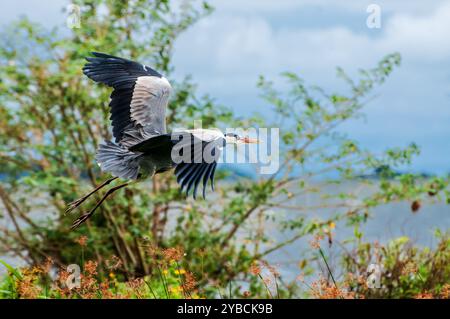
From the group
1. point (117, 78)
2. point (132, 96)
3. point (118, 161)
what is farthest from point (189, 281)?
point (117, 78)

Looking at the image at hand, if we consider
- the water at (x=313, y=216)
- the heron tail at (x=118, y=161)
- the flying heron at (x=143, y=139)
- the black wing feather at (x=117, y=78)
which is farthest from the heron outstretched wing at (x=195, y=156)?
the water at (x=313, y=216)

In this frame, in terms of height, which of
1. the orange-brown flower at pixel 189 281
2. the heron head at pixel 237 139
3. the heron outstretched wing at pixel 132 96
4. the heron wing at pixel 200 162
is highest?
the heron outstretched wing at pixel 132 96

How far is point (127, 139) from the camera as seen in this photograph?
354cm

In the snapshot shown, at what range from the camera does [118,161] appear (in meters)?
3.24

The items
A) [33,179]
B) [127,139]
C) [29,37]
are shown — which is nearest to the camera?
[127,139]

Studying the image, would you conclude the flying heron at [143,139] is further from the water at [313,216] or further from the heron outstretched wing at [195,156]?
the water at [313,216]

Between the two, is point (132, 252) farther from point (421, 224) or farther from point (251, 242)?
point (421, 224)

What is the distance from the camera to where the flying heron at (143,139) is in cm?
292

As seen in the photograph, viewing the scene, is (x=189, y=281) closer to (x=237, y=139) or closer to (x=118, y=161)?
(x=118, y=161)

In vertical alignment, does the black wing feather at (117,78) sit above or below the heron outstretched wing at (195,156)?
above

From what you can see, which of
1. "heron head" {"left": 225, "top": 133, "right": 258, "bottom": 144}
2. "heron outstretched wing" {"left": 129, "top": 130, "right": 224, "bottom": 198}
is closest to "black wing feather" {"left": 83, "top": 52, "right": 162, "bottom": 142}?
"heron head" {"left": 225, "top": 133, "right": 258, "bottom": 144}
